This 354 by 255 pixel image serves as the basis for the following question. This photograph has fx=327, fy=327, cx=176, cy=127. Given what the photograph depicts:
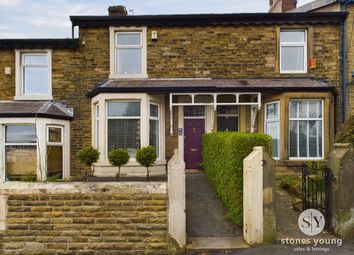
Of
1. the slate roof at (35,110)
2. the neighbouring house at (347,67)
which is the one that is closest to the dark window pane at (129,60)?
the slate roof at (35,110)

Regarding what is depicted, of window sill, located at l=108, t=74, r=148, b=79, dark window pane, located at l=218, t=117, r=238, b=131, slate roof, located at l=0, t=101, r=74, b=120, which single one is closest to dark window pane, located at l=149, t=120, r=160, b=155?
window sill, located at l=108, t=74, r=148, b=79

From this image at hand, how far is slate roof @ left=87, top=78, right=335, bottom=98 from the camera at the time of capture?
11023 millimetres

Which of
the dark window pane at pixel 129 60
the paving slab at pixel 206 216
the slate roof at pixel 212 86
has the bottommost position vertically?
the paving slab at pixel 206 216

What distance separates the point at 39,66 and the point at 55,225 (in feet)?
27.8

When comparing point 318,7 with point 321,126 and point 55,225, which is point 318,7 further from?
point 55,225

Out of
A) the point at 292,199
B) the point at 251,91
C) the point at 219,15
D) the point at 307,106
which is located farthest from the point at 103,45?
the point at 292,199

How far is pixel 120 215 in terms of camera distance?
19.7 ft

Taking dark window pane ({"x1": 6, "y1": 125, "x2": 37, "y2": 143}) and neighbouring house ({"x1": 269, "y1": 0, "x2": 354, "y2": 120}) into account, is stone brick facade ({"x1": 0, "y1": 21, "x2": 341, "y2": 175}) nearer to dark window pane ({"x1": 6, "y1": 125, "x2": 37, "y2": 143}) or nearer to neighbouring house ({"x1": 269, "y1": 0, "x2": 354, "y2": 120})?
dark window pane ({"x1": 6, "y1": 125, "x2": 37, "y2": 143})

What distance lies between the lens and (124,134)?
1126 cm

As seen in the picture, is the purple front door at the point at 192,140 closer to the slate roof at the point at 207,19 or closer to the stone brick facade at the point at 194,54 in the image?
the stone brick facade at the point at 194,54

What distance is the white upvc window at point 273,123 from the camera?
37.5 feet

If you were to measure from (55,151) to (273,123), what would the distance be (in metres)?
7.87

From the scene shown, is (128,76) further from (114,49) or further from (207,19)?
(207,19)

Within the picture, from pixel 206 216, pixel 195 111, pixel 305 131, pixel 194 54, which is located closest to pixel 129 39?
pixel 194 54
